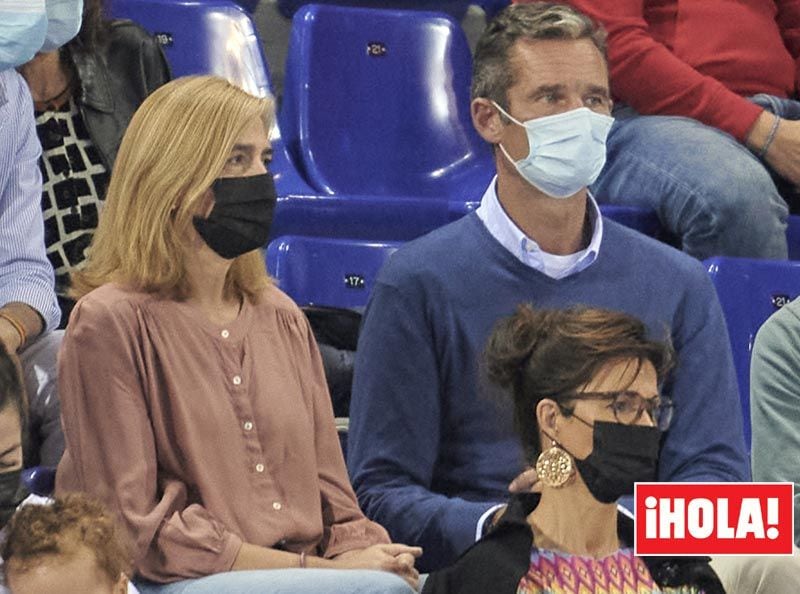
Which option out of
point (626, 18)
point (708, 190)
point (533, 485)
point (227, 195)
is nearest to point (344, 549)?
point (533, 485)

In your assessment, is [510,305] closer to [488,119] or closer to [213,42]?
[488,119]

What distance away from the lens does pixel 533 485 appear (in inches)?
97.0

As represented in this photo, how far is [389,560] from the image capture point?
252 centimetres

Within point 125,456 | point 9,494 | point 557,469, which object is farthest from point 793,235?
point 9,494

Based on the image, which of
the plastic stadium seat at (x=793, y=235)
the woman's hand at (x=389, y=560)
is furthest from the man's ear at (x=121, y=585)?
the plastic stadium seat at (x=793, y=235)

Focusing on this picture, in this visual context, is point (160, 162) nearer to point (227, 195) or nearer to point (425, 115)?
point (227, 195)

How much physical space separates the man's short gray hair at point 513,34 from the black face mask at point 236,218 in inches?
24.4

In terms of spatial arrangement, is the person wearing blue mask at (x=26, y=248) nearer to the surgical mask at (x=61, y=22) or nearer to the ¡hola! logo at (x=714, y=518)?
the surgical mask at (x=61, y=22)

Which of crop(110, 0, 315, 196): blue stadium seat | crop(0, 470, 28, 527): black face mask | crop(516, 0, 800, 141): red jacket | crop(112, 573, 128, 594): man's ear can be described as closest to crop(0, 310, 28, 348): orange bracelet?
crop(0, 470, 28, 527): black face mask

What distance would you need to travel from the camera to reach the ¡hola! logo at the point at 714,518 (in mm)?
2451

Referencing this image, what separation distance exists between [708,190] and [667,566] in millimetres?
1502

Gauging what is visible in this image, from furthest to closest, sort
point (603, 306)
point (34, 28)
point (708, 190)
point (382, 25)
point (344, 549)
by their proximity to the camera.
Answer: point (382, 25) → point (708, 190) → point (34, 28) → point (603, 306) → point (344, 549)

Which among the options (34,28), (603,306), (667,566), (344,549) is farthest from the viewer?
(34,28)

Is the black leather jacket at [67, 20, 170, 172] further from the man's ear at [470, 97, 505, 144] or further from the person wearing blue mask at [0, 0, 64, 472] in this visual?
the man's ear at [470, 97, 505, 144]
